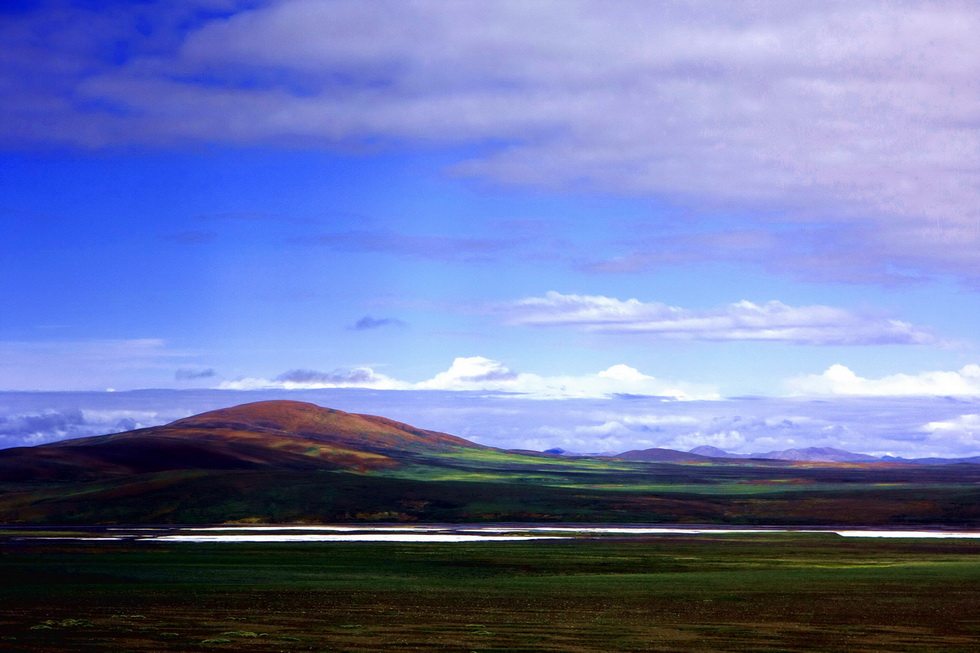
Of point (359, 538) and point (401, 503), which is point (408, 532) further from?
point (401, 503)

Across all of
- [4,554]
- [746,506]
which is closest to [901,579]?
[4,554]

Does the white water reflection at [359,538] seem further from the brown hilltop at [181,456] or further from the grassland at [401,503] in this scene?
the brown hilltop at [181,456]

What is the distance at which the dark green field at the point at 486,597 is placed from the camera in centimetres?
3061

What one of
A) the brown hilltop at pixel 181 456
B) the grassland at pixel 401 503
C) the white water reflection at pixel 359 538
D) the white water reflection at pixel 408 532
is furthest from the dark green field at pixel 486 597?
the brown hilltop at pixel 181 456

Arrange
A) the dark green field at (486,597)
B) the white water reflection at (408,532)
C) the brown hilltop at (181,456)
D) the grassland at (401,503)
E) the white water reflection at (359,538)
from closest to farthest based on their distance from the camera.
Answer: the dark green field at (486,597), the white water reflection at (359,538), the white water reflection at (408,532), the grassland at (401,503), the brown hilltop at (181,456)

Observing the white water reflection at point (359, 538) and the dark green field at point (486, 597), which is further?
the white water reflection at point (359, 538)

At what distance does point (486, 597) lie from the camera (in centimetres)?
4225

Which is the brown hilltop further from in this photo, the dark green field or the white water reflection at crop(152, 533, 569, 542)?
the dark green field

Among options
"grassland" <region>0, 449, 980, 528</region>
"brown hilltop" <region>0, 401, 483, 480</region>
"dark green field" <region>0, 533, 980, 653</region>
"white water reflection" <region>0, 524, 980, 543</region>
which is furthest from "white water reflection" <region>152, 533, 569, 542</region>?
"brown hilltop" <region>0, 401, 483, 480</region>

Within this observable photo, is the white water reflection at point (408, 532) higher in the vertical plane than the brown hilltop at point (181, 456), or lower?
lower

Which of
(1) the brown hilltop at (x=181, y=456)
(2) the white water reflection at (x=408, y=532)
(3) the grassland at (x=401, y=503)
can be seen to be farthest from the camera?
(1) the brown hilltop at (x=181, y=456)

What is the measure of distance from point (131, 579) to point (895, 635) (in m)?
32.7

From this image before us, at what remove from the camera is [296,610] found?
37.2 m

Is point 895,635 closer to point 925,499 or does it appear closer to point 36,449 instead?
point 925,499
